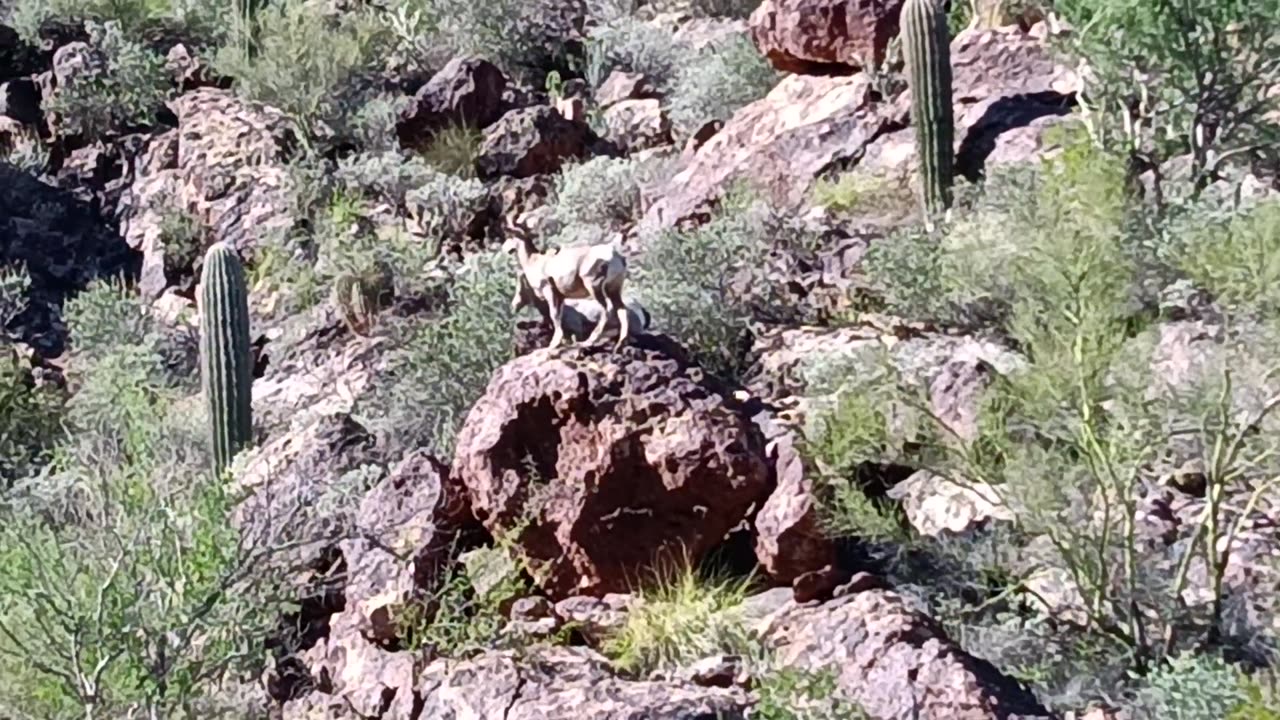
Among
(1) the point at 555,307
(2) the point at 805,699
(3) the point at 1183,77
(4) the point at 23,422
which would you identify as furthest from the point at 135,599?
(3) the point at 1183,77

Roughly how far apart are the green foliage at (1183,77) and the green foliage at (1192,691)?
446 centimetres

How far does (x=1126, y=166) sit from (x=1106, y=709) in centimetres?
418

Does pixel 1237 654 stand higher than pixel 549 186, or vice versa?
pixel 549 186

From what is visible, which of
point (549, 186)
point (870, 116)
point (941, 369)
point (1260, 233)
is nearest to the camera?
point (1260, 233)

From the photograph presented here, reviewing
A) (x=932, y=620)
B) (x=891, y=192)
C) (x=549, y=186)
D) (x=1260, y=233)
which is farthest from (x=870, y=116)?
(x=932, y=620)

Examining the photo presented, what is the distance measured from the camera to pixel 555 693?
592 cm

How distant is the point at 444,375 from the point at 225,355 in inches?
51.7

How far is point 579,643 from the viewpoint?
652 cm

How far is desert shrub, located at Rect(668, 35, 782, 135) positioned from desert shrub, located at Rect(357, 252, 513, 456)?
4.05 metres

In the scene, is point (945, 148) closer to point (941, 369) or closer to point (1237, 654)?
point (941, 369)

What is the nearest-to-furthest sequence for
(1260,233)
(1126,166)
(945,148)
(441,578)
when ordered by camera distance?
(1260,233) → (441,578) → (1126,166) → (945,148)

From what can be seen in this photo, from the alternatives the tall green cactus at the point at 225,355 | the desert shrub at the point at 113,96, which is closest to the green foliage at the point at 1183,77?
the tall green cactus at the point at 225,355

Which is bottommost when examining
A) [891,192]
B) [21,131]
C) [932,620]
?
[932,620]

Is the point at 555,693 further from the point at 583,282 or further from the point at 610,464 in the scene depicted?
the point at 583,282
